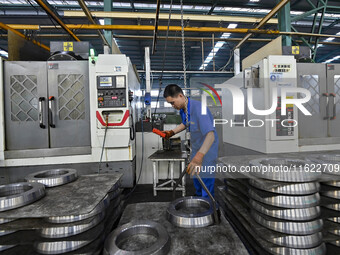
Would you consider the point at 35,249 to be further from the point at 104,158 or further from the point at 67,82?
the point at 67,82

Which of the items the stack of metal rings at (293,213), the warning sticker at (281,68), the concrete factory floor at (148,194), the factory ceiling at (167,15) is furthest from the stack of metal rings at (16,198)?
the factory ceiling at (167,15)

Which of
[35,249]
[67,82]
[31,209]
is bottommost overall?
[35,249]

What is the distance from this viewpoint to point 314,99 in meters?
2.32

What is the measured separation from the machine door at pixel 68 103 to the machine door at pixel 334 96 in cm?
303

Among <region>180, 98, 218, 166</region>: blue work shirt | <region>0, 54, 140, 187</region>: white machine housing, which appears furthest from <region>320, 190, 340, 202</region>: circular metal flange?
<region>0, 54, 140, 187</region>: white machine housing

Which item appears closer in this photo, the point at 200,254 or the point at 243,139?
the point at 200,254

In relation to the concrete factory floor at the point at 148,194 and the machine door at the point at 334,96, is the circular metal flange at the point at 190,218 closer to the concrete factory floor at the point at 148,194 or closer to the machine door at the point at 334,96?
the concrete factory floor at the point at 148,194

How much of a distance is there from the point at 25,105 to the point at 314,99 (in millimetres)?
3581

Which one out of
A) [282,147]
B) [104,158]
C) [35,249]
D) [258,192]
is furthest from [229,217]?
[104,158]

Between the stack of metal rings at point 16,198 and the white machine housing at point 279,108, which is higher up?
the white machine housing at point 279,108

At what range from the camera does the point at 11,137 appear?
233 centimetres

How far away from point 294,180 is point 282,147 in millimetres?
1823

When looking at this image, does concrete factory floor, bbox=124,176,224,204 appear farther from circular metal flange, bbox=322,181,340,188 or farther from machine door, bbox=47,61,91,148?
circular metal flange, bbox=322,181,340,188

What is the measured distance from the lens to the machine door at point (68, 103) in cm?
232
